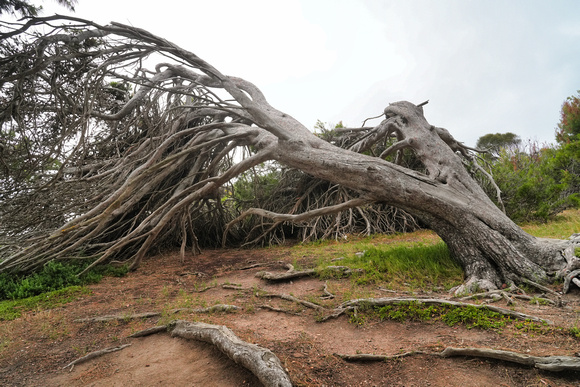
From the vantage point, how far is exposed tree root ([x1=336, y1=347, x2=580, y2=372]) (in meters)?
1.98

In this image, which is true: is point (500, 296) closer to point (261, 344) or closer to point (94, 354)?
point (261, 344)

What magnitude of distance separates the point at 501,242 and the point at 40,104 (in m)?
6.55

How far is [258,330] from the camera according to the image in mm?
3053

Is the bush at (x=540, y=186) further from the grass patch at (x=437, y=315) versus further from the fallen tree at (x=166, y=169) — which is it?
the grass patch at (x=437, y=315)

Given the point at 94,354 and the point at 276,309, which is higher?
the point at 276,309

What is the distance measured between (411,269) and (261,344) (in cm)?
274

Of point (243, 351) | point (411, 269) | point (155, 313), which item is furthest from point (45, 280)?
point (411, 269)

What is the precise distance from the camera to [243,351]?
2.26m

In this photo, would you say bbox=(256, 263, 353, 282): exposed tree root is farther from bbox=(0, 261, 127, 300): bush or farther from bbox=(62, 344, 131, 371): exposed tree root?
bbox=(0, 261, 127, 300): bush

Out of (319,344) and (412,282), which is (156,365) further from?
(412,282)

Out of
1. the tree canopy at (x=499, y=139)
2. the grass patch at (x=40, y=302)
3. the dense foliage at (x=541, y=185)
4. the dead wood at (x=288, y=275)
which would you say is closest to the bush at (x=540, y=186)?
the dense foliage at (x=541, y=185)

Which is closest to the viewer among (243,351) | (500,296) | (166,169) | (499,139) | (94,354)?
(243,351)

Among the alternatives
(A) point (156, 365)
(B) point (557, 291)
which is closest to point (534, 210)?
(B) point (557, 291)

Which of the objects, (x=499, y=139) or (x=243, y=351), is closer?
(x=243, y=351)
